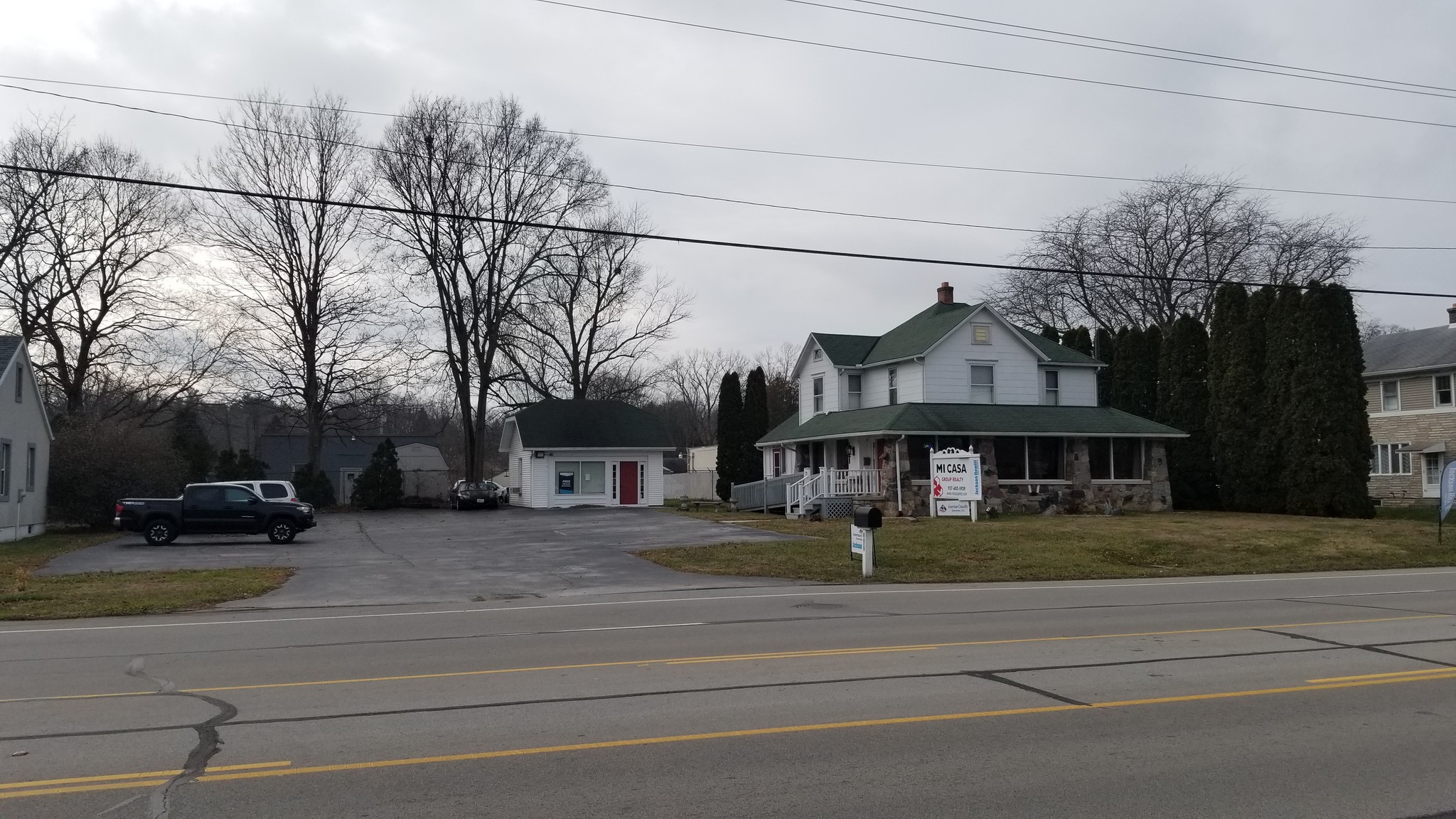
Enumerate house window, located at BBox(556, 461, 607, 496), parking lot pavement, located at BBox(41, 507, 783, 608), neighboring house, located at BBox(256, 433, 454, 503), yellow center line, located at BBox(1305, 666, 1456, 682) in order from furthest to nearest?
neighboring house, located at BBox(256, 433, 454, 503) → house window, located at BBox(556, 461, 607, 496) → parking lot pavement, located at BBox(41, 507, 783, 608) → yellow center line, located at BBox(1305, 666, 1456, 682)

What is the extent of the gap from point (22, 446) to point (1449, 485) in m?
38.7

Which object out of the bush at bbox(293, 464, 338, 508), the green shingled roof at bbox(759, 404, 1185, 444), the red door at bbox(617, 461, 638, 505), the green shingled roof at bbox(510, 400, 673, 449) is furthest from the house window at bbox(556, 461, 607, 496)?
the green shingled roof at bbox(759, 404, 1185, 444)

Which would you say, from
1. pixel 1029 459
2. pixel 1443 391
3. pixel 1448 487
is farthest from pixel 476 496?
pixel 1443 391

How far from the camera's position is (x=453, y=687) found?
30.8ft

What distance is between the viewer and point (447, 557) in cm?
2542

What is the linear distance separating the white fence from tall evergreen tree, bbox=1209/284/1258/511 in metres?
30.4

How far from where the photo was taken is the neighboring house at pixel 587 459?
2026 inches

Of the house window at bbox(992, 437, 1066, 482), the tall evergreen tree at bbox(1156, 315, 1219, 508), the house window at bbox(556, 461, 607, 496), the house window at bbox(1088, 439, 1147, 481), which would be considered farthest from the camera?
the house window at bbox(556, 461, 607, 496)

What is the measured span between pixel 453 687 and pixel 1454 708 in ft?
26.1

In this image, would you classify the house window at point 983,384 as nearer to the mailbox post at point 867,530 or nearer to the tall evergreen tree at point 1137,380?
the tall evergreen tree at point 1137,380

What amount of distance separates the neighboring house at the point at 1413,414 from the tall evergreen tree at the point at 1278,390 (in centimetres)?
676

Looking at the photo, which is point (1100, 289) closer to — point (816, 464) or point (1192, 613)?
→ point (816, 464)

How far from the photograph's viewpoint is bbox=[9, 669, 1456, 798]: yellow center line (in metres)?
6.53

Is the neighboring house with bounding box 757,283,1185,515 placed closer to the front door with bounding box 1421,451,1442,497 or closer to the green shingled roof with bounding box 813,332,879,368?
the green shingled roof with bounding box 813,332,879,368
